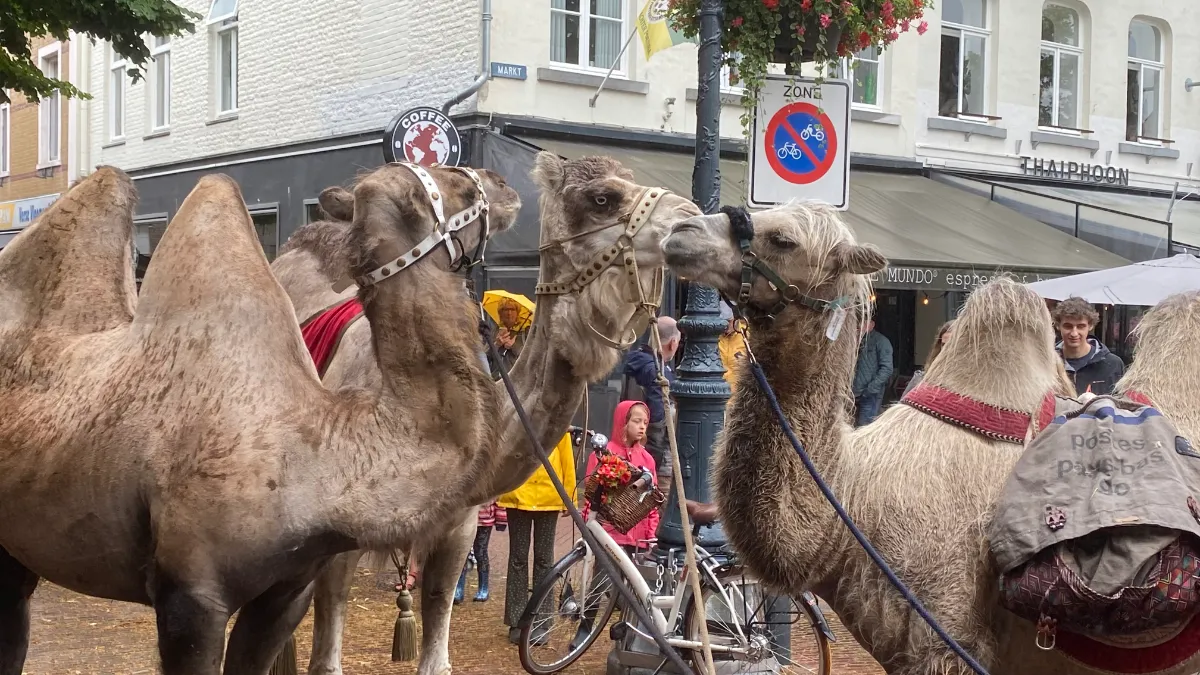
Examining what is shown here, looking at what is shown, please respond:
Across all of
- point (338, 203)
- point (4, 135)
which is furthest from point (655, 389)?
point (4, 135)

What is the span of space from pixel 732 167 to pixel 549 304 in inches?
479

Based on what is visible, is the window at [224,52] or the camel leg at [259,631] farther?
the window at [224,52]

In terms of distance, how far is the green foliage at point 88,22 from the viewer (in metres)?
8.95

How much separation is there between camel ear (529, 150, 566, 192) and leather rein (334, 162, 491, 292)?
1.27 ft

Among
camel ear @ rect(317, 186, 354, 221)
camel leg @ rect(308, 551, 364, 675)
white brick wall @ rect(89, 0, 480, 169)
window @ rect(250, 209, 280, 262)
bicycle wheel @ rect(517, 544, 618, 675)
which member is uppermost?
white brick wall @ rect(89, 0, 480, 169)

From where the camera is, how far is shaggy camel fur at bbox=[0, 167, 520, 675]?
10.9 ft

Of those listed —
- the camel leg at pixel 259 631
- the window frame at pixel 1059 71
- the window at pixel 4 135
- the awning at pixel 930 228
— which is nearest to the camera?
the camel leg at pixel 259 631

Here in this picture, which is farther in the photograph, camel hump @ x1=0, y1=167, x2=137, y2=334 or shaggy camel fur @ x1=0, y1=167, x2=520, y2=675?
camel hump @ x1=0, y1=167, x2=137, y2=334

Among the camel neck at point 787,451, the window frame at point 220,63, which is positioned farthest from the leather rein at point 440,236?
the window frame at point 220,63

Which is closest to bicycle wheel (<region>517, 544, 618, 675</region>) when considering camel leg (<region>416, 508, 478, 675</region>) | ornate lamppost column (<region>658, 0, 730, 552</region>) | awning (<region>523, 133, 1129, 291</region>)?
ornate lamppost column (<region>658, 0, 730, 552</region>)

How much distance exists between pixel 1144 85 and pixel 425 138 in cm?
1364

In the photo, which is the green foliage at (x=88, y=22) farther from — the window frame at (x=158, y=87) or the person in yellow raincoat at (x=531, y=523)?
the window frame at (x=158, y=87)

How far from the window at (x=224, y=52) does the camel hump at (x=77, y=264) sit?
15672 mm

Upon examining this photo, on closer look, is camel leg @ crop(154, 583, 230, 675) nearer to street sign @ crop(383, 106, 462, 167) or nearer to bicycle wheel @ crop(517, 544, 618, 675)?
bicycle wheel @ crop(517, 544, 618, 675)
